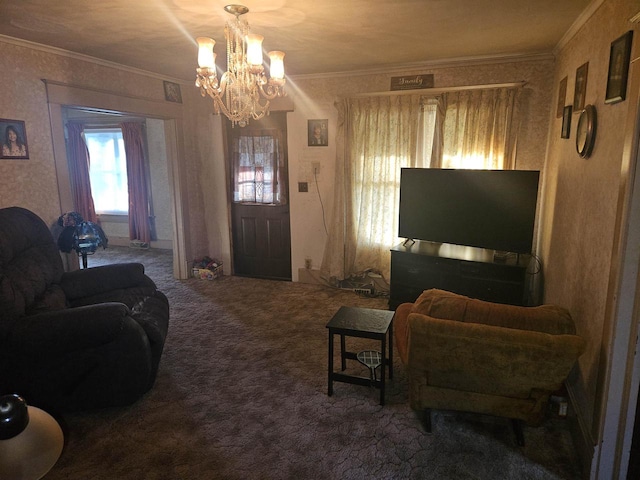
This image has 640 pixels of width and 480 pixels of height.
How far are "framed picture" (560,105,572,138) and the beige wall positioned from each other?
52 mm

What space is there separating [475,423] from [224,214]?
12.5ft

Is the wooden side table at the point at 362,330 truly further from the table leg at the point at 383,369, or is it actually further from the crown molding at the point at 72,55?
the crown molding at the point at 72,55

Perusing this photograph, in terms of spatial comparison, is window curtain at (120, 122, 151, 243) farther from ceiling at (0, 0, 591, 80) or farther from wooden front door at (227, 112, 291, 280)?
ceiling at (0, 0, 591, 80)

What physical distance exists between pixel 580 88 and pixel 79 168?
697 cm

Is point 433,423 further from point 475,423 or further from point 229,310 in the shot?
point 229,310

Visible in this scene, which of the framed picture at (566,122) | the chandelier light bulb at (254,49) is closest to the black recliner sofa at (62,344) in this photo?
the chandelier light bulb at (254,49)

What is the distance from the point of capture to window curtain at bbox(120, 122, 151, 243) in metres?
6.72

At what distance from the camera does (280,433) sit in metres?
2.36

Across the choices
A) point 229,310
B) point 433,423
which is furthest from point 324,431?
point 229,310

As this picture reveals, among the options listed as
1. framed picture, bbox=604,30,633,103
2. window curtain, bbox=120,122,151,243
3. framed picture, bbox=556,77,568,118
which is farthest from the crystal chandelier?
window curtain, bbox=120,122,151,243

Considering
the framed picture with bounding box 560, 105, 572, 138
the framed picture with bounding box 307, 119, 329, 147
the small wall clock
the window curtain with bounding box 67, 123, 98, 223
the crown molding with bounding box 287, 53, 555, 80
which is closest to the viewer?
the small wall clock

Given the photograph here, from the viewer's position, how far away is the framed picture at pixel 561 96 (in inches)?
126

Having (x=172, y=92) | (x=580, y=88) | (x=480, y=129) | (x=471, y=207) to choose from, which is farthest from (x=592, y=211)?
(x=172, y=92)

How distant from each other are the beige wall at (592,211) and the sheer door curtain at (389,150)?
0.80 m
